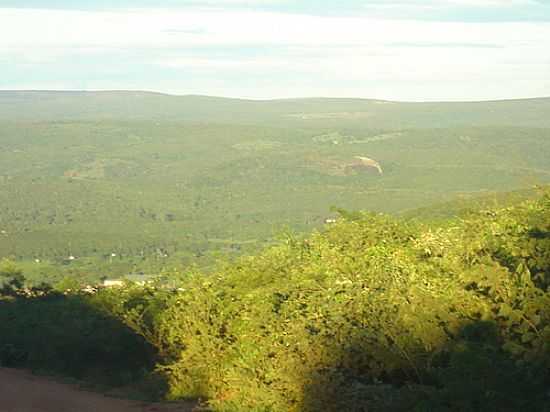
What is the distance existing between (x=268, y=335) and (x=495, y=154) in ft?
309

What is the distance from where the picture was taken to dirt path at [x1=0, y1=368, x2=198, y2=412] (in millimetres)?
13719

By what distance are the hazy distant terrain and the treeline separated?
34426 mm

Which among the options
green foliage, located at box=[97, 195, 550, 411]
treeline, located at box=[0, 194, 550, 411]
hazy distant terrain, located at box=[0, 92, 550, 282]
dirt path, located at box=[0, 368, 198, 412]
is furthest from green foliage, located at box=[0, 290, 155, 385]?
hazy distant terrain, located at box=[0, 92, 550, 282]

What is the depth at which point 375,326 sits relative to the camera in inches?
514

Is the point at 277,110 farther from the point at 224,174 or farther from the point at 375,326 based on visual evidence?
the point at 375,326

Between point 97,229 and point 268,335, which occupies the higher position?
point 268,335

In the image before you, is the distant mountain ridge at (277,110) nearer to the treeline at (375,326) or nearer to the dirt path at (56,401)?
the treeline at (375,326)

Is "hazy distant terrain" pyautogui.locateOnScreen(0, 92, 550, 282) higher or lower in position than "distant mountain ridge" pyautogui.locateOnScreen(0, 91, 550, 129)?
lower

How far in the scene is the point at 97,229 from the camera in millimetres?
74500

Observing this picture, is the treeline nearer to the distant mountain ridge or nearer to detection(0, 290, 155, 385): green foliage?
detection(0, 290, 155, 385): green foliage

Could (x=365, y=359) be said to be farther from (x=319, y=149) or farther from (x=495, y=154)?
(x=319, y=149)

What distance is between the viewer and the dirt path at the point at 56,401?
45.0 feet

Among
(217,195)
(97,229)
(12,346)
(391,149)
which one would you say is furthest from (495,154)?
A: (12,346)

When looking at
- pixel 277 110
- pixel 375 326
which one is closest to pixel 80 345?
pixel 375 326
